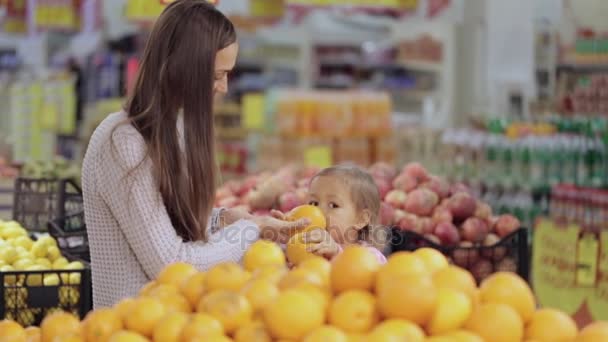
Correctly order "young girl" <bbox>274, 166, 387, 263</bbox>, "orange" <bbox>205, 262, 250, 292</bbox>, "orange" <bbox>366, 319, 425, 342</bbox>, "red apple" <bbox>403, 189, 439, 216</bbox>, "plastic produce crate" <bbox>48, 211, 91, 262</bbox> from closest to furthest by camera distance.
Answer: "orange" <bbox>366, 319, 425, 342</bbox> → "orange" <bbox>205, 262, 250, 292</bbox> → "young girl" <bbox>274, 166, 387, 263</bbox> → "plastic produce crate" <bbox>48, 211, 91, 262</bbox> → "red apple" <bbox>403, 189, 439, 216</bbox>

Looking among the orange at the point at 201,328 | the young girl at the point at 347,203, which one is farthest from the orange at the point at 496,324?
the young girl at the point at 347,203

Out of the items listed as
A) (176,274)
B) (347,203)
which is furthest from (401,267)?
(347,203)

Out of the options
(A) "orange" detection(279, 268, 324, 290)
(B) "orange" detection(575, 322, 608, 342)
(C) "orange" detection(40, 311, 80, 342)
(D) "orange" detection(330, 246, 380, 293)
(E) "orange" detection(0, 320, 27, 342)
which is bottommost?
(E) "orange" detection(0, 320, 27, 342)

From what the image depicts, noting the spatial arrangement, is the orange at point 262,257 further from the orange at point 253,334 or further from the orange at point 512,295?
the orange at point 512,295

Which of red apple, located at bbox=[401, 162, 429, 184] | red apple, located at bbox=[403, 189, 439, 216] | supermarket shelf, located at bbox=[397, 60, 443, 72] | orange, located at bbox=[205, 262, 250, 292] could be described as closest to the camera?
orange, located at bbox=[205, 262, 250, 292]

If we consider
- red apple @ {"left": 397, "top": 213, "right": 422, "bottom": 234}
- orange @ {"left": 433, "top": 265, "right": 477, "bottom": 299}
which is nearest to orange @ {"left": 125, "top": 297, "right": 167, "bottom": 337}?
orange @ {"left": 433, "top": 265, "right": 477, "bottom": 299}

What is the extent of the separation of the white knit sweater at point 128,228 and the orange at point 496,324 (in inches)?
35.9

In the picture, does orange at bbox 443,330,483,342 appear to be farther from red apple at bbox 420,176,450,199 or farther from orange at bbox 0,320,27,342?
red apple at bbox 420,176,450,199

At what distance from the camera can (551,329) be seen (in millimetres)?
2084

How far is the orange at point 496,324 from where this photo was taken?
6.66ft

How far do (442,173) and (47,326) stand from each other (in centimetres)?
592

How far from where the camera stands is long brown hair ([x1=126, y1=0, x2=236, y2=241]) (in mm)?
2752

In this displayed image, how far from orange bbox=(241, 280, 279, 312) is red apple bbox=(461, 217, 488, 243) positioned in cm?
239

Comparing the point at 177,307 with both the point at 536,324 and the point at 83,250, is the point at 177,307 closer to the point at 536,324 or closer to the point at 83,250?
the point at 536,324
